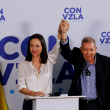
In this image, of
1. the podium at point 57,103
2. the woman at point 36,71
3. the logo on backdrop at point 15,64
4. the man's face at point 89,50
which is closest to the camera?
the podium at point 57,103

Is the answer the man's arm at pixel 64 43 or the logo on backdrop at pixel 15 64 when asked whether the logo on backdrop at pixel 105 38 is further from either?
the man's arm at pixel 64 43

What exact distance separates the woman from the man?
321 mm

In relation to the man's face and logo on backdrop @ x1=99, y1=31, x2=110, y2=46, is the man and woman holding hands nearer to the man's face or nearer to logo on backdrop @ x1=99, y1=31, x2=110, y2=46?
the man's face

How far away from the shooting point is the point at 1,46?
147 inches

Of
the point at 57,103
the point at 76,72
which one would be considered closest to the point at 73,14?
the point at 76,72

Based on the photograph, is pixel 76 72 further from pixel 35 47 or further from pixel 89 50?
pixel 35 47

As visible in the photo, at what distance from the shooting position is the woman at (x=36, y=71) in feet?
10.1

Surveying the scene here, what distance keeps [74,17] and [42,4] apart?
57 cm

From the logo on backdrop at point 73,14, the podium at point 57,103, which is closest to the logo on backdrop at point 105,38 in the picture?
the logo on backdrop at point 73,14

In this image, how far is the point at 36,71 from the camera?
3137 mm

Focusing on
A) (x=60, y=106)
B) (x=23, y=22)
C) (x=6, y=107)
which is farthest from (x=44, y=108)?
(x=23, y=22)

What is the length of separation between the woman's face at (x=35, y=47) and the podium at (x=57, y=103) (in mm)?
829

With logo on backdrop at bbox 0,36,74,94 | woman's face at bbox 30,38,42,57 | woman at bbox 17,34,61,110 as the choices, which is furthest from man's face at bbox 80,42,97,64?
logo on backdrop at bbox 0,36,74,94

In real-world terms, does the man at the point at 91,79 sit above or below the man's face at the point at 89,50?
below
